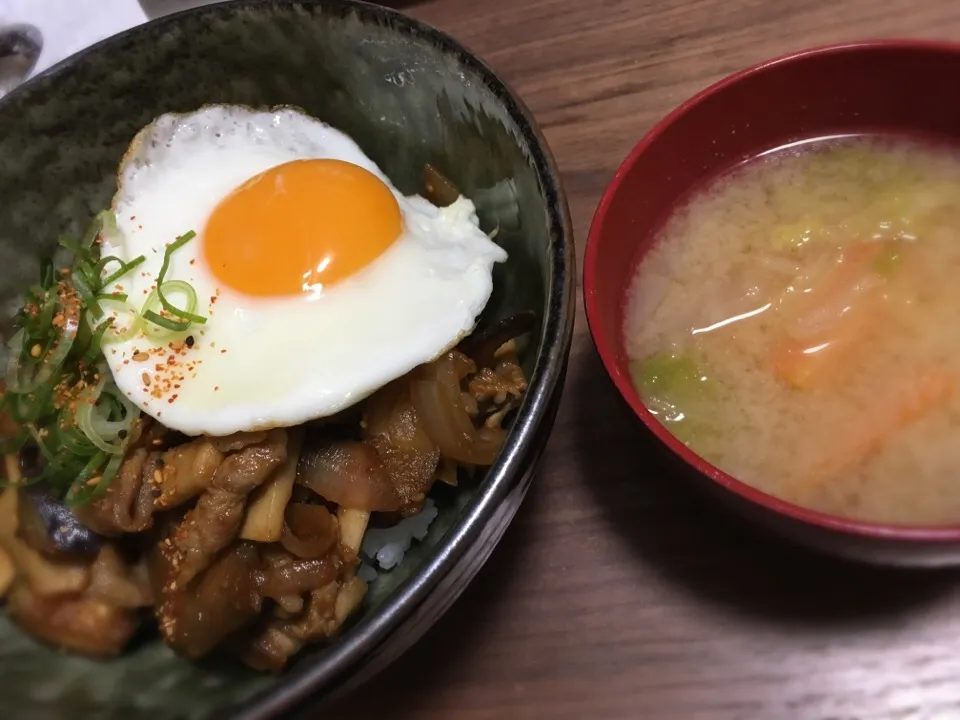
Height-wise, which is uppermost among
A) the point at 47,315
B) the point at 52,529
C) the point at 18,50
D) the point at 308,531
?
the point at 18,50

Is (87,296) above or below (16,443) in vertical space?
above

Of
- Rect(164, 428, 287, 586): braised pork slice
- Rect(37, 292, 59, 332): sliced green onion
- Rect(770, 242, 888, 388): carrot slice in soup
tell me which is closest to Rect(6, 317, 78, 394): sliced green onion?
Rect(37, 292, 59, 332): sliced green onion

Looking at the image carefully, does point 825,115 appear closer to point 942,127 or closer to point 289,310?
point 942,127

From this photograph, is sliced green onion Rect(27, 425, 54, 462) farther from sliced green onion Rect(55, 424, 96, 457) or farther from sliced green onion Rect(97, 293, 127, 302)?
sliced green onion Rect(97, 293, 127, 302)

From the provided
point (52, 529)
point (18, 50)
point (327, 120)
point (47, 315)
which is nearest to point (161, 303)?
point (47, 315)

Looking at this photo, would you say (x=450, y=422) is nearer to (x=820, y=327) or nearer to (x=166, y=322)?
(x=166, y=322)

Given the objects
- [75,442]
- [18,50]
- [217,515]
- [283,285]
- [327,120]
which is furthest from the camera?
[18,50]
